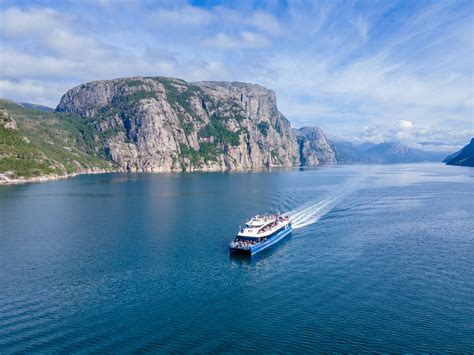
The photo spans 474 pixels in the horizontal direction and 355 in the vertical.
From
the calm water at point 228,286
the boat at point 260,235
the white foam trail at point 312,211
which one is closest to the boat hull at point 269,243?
the boat at point 260,235

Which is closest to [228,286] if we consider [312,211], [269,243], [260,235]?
[260,235]

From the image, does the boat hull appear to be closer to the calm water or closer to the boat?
the boat

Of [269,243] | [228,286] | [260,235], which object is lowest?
[228,286]

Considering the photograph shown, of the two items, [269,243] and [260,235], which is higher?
[260,235]

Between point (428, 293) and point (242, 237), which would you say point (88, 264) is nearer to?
point (242, 237)

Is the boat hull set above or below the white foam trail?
below

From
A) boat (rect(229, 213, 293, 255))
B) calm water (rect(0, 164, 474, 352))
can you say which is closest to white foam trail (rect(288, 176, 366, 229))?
calm water (rect(0, 164, 474, 352))

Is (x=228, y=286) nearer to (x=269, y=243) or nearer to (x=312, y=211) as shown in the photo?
(x=269, y=243)
